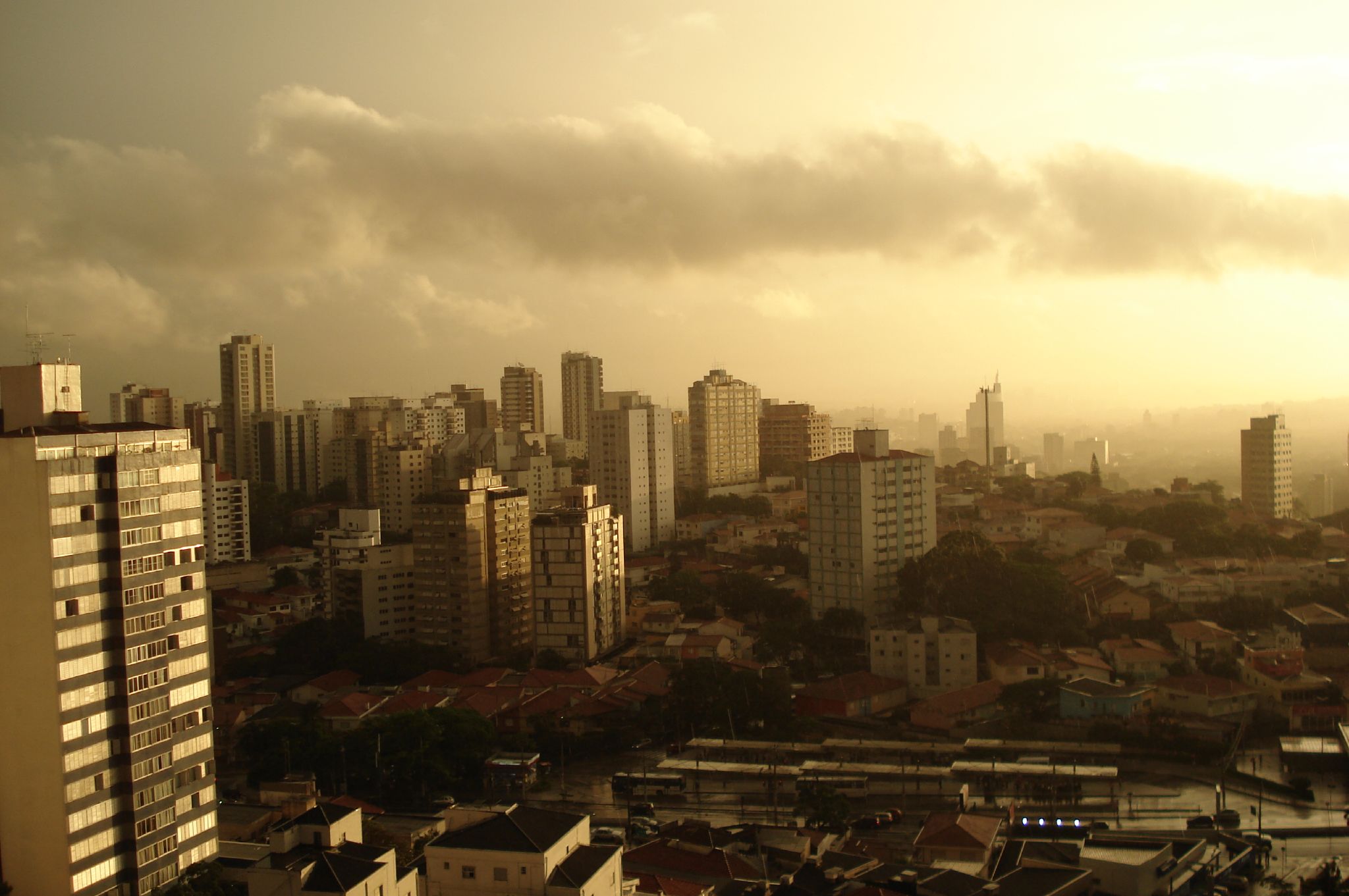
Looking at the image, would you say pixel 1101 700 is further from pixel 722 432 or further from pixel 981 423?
pixel 981 423

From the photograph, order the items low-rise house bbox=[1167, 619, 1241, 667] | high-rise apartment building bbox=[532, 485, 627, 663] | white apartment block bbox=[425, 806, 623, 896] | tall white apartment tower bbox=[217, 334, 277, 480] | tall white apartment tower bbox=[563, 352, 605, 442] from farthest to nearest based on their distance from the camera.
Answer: tall white apartment tower bbox=[563, 352, 605, 442] → tall white apartment tower bbox=[217, 334, 277, 480] → high-rise apartment building bbox=[532, 485, 627, 663] → low-rise house bbox=[1167, 619, 1241, 667] → white apartment block bbox=[425, 806, 623, 896]

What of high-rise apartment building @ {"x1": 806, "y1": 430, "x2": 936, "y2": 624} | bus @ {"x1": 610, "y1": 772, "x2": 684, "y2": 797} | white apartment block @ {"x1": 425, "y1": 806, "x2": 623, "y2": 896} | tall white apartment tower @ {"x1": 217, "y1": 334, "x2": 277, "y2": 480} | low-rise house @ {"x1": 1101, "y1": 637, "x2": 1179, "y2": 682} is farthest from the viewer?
tall white apartment tower @ {"x1": 217, "y1": 334, "x2": 277, "y2": 480}

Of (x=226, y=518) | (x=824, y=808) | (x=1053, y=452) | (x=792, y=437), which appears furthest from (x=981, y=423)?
(x=824, y=808)

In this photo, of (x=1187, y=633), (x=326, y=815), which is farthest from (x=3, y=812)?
(x=1187, y=633)

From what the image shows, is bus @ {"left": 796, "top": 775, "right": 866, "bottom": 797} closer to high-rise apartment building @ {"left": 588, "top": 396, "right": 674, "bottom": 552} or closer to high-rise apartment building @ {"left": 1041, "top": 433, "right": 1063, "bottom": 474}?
high-rise apartment building @ {"left": 588, "top": 396, "right": 674, "bottom": 552}

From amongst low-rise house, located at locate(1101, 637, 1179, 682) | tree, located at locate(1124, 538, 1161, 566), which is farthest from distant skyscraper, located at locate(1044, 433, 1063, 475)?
low-rise house, located at locate(1101, 637, 1179, 682)

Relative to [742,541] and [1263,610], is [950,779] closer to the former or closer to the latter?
[1263,610]

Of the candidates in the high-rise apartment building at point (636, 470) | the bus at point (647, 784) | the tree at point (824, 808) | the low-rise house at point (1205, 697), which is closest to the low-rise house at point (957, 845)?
the tree at point (824, 808)
